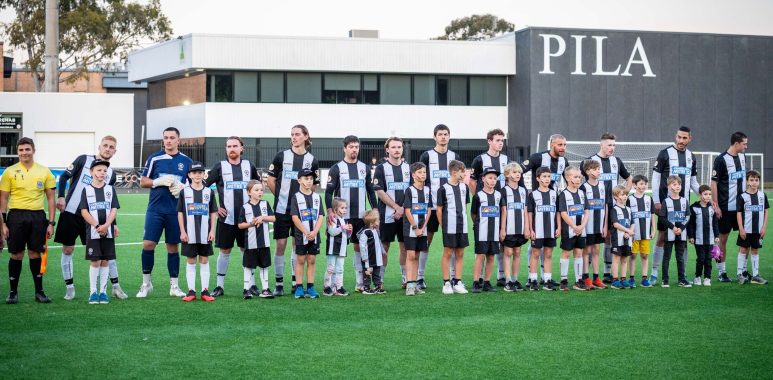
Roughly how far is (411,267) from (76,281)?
14.8 feet

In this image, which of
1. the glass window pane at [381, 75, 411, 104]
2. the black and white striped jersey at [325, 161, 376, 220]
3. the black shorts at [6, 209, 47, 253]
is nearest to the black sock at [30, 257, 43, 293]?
the black shorts at [6, 209, 47, 253]

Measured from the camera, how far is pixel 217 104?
40094 mm

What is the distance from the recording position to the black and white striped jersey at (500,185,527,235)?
35.8ft

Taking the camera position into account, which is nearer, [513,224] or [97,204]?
[97,204]

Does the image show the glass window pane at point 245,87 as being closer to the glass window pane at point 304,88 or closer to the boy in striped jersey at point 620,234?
the glass window pane at point 304,88

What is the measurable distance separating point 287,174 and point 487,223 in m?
2.46

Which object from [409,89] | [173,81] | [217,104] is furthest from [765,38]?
[173,81]

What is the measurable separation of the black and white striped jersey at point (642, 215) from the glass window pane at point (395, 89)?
31018 millimetres

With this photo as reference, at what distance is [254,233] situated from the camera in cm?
1022

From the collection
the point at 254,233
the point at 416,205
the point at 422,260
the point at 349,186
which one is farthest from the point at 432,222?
the point at 254,233

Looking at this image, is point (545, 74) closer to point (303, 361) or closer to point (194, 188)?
point (194, 188)

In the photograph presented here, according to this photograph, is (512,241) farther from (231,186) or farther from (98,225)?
(98,225)

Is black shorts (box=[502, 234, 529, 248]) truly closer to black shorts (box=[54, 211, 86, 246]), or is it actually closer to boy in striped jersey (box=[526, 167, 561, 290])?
boy in striped jersey (box=[526, 167, 561, 290])

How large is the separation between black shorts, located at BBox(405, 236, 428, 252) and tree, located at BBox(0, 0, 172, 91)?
42050mm
